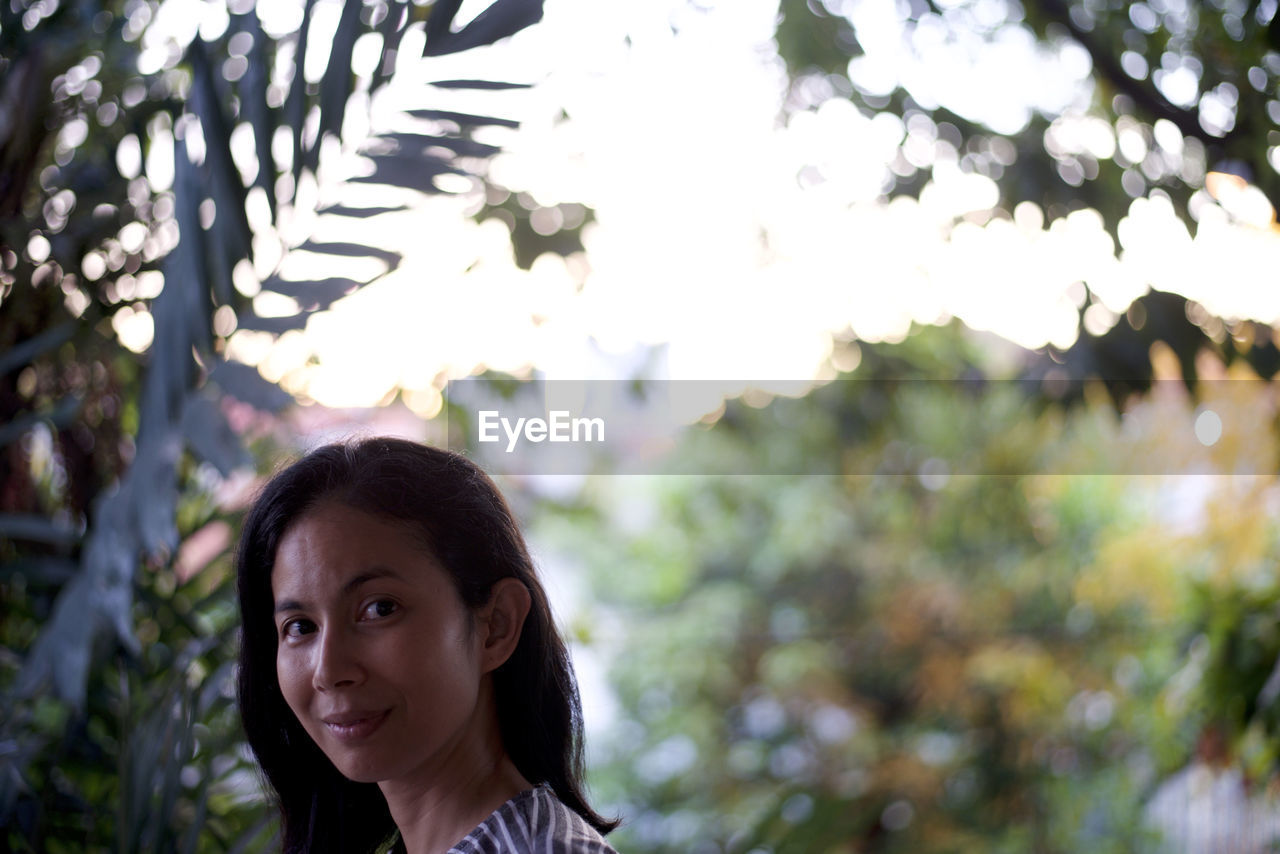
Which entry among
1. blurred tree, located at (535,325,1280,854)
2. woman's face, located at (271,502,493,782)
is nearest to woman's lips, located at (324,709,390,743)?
woman's face, located at (271,502,493,782)

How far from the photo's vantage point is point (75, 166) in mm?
1372

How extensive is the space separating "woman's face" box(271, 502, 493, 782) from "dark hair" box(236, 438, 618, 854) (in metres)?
0.02

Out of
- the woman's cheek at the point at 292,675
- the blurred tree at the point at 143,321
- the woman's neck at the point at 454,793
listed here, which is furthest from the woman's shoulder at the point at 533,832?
the blurred tree at the point at 143,321

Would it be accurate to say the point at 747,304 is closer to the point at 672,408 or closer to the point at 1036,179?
the point at 672,408

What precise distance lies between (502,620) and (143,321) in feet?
3.04

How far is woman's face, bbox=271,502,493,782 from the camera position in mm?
614

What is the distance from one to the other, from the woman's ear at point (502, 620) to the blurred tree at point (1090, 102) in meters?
1.31

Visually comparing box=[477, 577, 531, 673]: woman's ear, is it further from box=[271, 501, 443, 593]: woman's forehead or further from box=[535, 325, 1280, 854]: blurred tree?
box=[535, 325, 1280, 854]: blurred tree

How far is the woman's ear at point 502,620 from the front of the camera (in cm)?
67

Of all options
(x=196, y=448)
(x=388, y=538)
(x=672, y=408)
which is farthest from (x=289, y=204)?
(x=672, y=408)

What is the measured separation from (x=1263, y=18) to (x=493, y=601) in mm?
1367

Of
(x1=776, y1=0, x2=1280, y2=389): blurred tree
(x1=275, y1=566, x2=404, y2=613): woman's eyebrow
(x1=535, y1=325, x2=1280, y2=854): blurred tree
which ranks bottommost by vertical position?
(x1=535, y1=325, x2=1280, y2=854): blurred tree

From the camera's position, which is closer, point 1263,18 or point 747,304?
point 1263,18

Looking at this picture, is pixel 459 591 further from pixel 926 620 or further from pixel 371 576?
pixel 926 620
